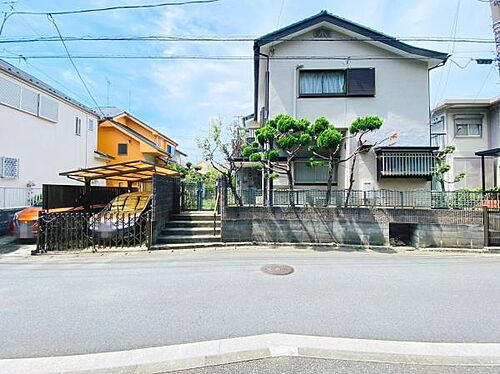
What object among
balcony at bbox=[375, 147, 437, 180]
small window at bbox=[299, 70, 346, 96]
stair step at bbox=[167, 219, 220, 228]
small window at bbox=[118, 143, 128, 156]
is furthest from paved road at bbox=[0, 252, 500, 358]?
small window at bbox=[118, 143, 128, 156]

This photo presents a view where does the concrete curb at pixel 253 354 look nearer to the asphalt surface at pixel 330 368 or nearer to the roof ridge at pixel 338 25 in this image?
the asphalt surface at pixel 330 368

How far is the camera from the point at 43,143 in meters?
14.1

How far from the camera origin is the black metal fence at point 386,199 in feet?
28.2

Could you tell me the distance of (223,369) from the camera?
2.78 metres

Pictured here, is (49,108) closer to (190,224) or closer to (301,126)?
(190,224)

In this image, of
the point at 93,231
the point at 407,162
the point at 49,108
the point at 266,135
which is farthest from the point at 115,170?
the point at 407,162

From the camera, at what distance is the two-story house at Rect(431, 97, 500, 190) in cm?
1575

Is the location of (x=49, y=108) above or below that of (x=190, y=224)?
above

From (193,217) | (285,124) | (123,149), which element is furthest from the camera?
(123,149)

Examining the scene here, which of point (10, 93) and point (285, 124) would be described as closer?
point (285, 124)

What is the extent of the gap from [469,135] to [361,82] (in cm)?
893

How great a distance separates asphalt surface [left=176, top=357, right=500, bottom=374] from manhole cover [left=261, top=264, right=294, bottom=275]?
10.2 ft

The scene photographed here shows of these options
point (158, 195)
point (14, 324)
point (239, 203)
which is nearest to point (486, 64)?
point (239, 203)

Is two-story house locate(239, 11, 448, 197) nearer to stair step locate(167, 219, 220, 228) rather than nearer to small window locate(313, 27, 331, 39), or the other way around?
small window locate(313, 27, 331, 39)
